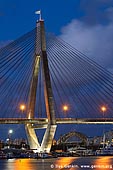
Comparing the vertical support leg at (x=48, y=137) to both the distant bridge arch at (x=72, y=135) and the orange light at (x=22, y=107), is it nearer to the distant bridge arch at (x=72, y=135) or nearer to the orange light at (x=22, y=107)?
the orange light at (x=22, y=107)

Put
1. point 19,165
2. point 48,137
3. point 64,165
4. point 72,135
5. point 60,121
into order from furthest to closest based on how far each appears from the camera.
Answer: point 72,135 → point 60,121 → point 48,137 → point 19,165 → point 64,165

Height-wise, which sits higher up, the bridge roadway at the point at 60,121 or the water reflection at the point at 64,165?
the bridge roadway at the point at 60,121

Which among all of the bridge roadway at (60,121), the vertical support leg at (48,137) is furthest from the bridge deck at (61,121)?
the vertical support leg at (48,137)

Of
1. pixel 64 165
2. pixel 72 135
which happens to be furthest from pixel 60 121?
pixel 72 135

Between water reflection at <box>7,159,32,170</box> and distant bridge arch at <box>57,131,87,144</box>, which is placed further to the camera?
distant bridge arch at <box>57,131,87,144</box>

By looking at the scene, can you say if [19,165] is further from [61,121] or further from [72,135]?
[72,135]

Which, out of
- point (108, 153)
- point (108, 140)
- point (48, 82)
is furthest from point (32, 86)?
point (108, 140)

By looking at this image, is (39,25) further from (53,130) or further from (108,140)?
(108,140)

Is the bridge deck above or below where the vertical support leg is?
above

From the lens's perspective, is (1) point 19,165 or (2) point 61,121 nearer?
(1) point 19,165

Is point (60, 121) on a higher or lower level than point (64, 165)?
higher

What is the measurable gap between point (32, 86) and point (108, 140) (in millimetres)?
75575

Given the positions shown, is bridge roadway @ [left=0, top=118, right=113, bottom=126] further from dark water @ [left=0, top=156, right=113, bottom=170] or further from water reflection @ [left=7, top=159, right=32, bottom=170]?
water reflection @ [left=7, top=159, right=32, bottom=170]

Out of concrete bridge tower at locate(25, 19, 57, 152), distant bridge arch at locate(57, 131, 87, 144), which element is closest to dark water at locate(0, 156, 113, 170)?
concrete bridge tower at locate(25, 19, 57, 152)
